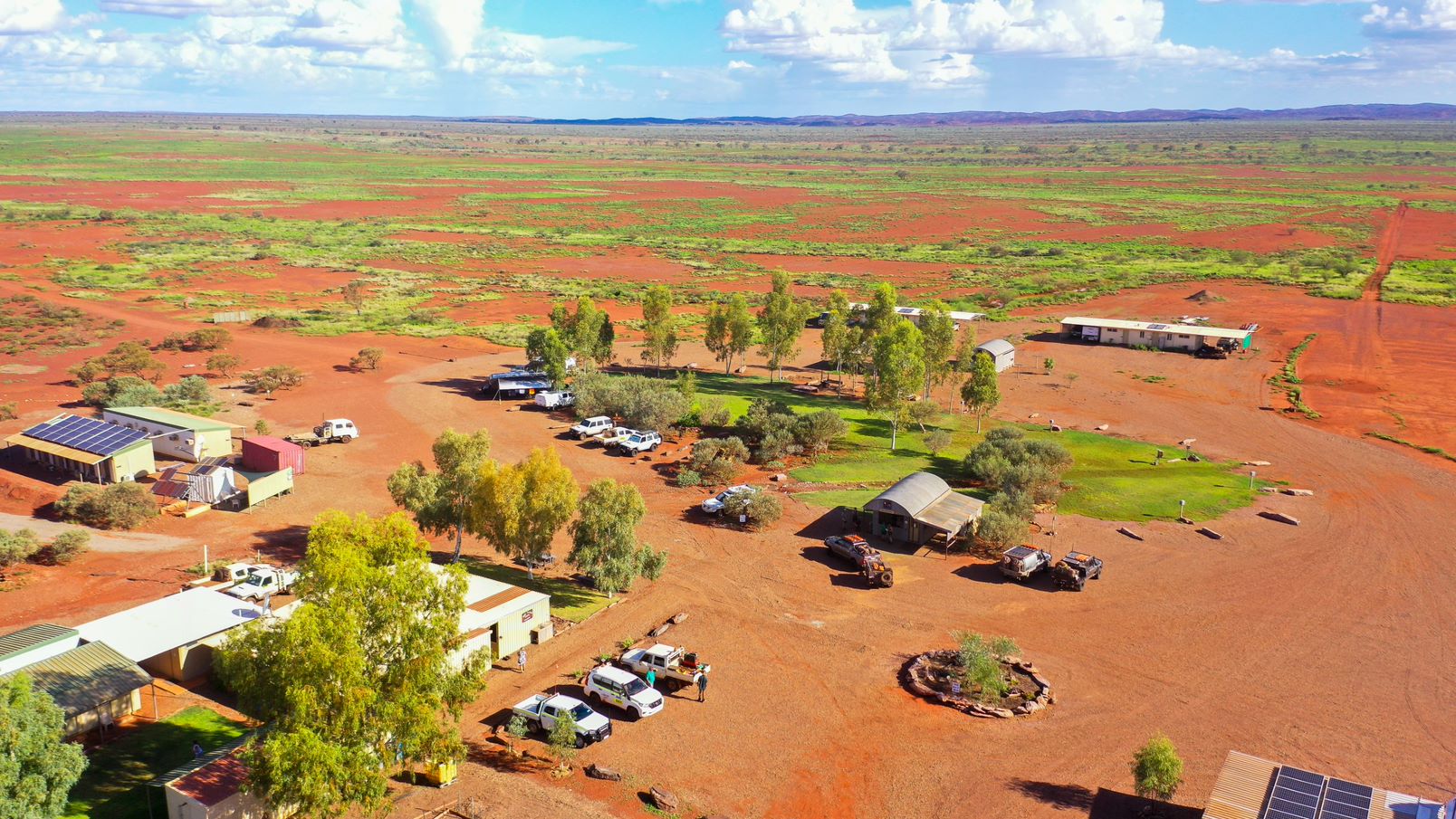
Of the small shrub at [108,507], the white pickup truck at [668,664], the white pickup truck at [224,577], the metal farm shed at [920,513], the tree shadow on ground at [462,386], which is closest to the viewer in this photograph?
the white pickup truck at [668,664]

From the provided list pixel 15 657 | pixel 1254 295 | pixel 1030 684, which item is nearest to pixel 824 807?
pixel 1030 684

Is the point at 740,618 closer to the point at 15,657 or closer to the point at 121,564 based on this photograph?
the point at 15,657

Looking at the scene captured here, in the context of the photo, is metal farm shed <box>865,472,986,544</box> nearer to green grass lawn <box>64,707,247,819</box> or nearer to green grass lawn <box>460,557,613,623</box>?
green grass lawn <box>460,557,613,623</box>

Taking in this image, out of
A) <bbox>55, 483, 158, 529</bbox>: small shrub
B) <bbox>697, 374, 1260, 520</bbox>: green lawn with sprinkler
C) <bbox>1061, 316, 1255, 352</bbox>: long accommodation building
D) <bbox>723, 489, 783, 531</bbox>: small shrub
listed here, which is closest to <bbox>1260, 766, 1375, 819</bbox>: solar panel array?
<bbox>697, 374, 1260, 520</bbox>: green lawn with sprinkler

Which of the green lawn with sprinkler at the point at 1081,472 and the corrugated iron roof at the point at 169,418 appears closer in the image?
the green lawn with sprinkler at the point at 1081,472

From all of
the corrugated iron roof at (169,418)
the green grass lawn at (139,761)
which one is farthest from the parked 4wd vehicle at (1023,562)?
the corrugated iron roof at (169,418)

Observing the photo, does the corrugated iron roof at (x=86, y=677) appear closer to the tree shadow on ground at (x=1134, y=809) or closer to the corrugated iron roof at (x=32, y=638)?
the corrugated iron roof at (x=32, y=638)
